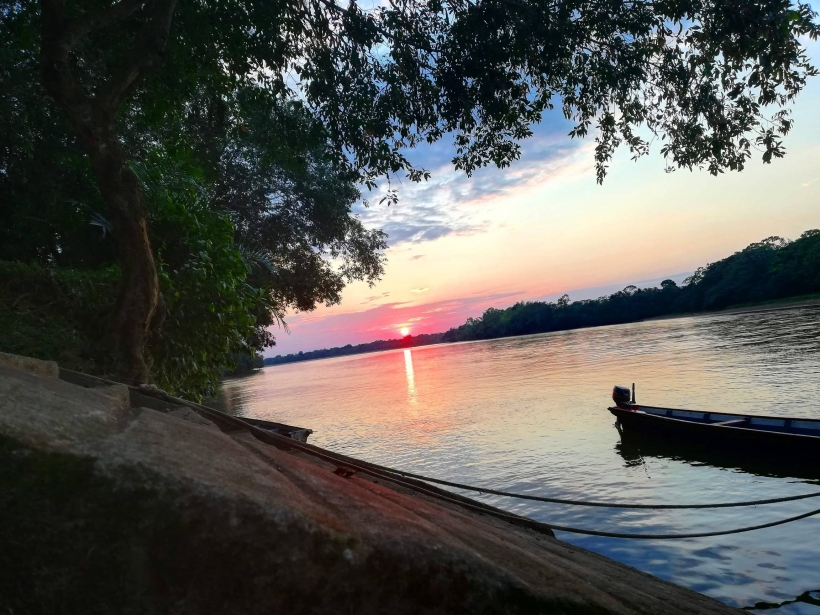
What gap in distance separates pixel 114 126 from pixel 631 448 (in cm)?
1748

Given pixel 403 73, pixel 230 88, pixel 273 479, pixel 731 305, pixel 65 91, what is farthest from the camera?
pixel 731 305

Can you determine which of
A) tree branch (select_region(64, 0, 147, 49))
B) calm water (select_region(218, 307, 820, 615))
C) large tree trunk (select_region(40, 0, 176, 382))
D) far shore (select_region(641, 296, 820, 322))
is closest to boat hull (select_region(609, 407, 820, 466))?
calm water (select_region(218, 307, 820, 615))

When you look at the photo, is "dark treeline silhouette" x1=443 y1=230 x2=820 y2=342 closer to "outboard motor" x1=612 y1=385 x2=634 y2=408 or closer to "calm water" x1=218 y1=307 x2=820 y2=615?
"calm water" x1=218 y1=307 x2=820 y2=615

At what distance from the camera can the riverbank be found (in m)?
2.11

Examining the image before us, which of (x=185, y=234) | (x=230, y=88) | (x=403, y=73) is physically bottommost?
(x=185, y=234)

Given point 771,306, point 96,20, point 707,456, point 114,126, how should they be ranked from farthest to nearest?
point 771,306 → point 707,456 → point 114,126 → point 96,20

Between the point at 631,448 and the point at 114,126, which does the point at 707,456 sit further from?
the point at 114,126

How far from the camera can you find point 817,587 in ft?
26.8

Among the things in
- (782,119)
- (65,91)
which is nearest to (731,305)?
(782,119)

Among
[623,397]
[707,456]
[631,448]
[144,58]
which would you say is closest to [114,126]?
[144,58]

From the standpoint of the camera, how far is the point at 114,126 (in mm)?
7816

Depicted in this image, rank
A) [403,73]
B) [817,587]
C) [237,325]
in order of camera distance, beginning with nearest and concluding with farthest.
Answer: [817,587] → [403,73] → [237,325]

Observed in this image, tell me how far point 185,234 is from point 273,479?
977 centimetres

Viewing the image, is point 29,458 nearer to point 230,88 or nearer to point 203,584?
point 203,584
